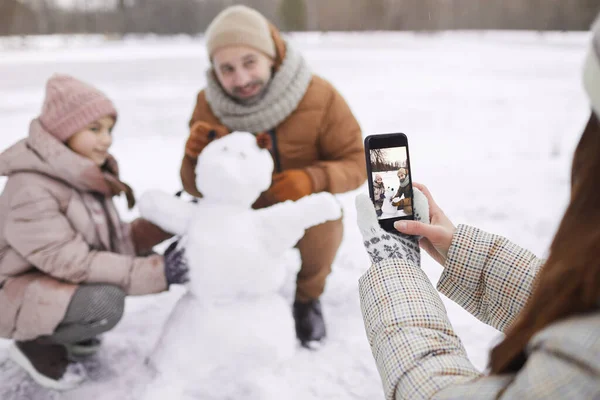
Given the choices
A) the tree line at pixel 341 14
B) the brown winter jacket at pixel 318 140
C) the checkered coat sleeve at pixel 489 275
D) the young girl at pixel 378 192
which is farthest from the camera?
the tree line at pixel 341 14

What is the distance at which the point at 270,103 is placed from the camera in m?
1.51

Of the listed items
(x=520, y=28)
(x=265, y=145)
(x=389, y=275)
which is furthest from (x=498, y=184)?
(x=520, y=28)

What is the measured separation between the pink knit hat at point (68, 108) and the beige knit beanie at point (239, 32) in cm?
44

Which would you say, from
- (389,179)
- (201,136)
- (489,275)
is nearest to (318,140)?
(201,136)

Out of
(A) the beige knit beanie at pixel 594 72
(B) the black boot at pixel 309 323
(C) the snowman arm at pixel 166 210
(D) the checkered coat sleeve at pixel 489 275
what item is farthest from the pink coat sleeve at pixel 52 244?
(A) the beige knit beanie at pixel 594 72

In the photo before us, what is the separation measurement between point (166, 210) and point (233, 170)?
0.86 ft

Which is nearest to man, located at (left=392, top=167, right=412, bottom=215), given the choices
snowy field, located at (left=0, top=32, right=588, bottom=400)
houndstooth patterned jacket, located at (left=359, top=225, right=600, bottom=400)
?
houndstooth patterned jacket, located at (left=359, top=225, right=600, bottom=400)

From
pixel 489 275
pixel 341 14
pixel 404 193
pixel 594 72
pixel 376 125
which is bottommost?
pixel 376 125

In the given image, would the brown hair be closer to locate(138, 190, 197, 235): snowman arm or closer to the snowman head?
the snowman head

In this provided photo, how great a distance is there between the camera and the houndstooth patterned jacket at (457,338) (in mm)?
444

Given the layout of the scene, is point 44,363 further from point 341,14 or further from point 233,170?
point 341,14

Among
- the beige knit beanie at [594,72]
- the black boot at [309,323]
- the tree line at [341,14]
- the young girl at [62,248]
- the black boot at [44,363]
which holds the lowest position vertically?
the black boot at [309,323]

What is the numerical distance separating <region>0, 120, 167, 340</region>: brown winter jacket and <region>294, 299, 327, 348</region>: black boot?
54 cm

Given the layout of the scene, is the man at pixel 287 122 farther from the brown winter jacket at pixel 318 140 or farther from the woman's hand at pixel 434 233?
the woman's hand at pixel 434 233
